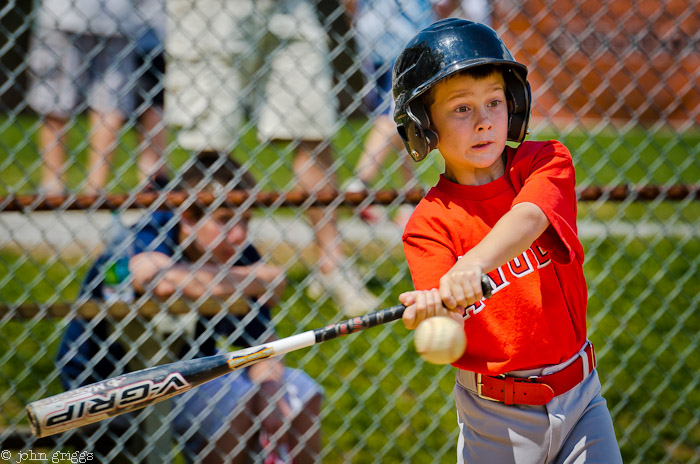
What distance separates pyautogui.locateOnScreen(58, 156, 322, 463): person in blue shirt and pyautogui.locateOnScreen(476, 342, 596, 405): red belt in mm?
1092

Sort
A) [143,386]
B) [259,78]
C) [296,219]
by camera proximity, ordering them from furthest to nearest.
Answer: [296,219]
[259,78]
[143,386]

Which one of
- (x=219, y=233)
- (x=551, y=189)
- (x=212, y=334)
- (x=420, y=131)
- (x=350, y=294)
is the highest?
(x=420, y=131)

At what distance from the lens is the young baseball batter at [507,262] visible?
6.01 ft

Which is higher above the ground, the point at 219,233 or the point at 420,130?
the point at 420,130

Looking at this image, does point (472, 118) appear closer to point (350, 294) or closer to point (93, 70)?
point (93, 70)

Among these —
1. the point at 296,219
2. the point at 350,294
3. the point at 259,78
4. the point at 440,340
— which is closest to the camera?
the point at 440,340

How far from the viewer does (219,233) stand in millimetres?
2877

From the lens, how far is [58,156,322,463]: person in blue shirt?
2.77 metres

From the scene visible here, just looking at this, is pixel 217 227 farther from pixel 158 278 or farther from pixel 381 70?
pixel 381 70

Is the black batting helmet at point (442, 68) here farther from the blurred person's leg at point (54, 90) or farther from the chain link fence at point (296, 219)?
the blurred person's leg at point (54, 90)

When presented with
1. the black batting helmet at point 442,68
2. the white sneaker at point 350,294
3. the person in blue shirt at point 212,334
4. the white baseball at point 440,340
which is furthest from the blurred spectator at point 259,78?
the white baseball at point 440,340

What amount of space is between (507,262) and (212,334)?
1.35 m

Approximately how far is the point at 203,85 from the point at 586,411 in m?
2.28

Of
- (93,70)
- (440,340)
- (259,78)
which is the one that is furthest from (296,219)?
(440,340)
